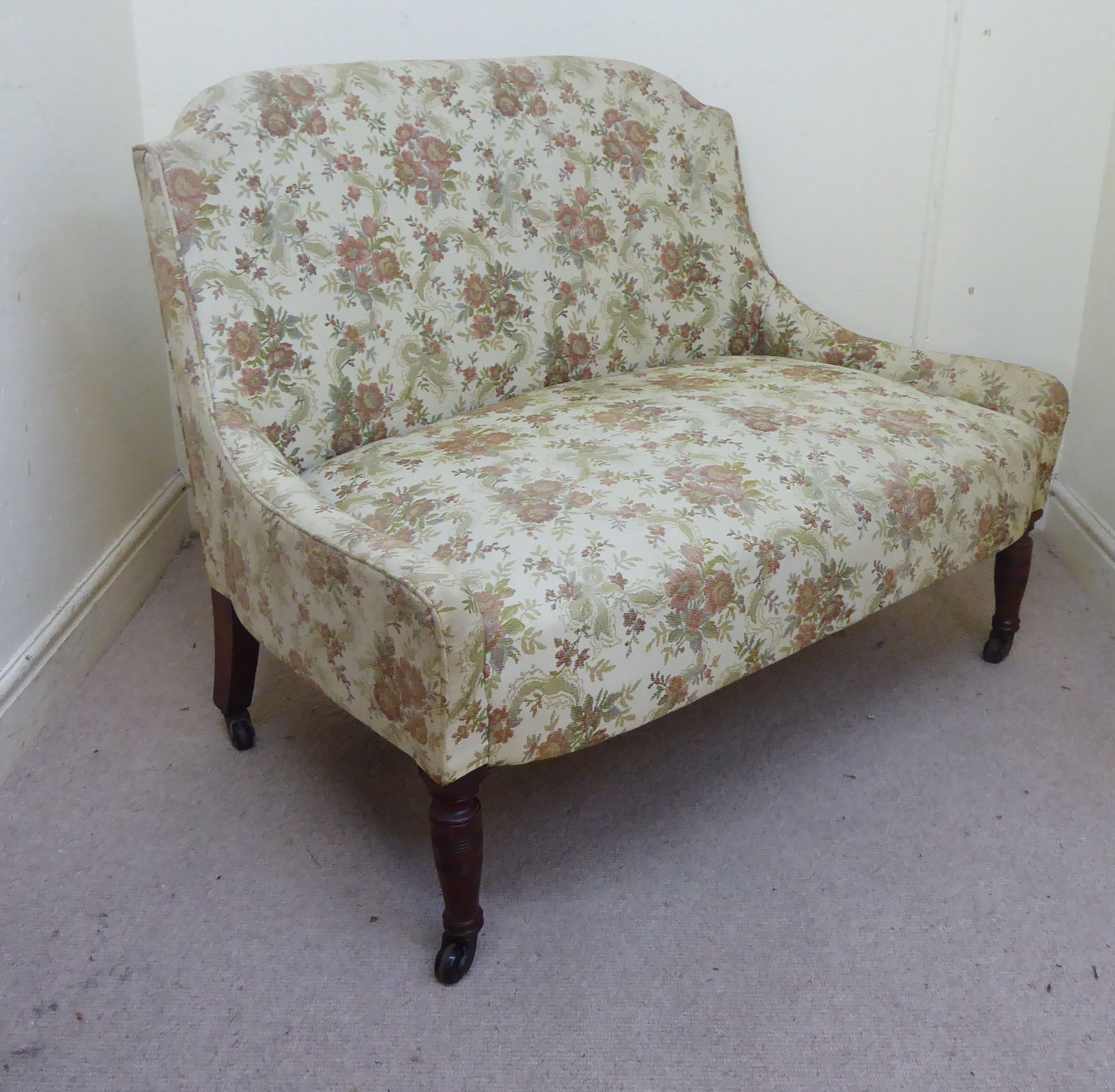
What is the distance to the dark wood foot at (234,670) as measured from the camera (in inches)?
55.4

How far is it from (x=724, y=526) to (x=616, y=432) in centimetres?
25

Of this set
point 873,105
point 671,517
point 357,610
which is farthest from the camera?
point 873,105

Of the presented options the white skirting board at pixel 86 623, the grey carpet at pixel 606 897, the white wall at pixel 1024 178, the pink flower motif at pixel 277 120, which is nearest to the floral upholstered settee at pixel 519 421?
the pink flower motif at pixel 277 120

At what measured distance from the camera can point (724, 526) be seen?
1.14m

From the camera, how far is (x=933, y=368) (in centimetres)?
163

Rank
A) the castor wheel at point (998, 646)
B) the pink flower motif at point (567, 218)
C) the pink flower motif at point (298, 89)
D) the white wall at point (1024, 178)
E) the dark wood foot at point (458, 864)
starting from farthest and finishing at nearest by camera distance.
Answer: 1. the white wall at point (1024, 178)
2. the castor wheel at point (998, 646)
3. the pink flower motif at point (567, 218)
4. the pink flower motif at point (298, 89)
5. the dark wood foot at point (458, 864)

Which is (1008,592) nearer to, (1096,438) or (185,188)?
(1096,438)

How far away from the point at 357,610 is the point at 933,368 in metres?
1.08

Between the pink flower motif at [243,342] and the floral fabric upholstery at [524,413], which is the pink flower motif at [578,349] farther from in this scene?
the pink flower motif at [243,342]

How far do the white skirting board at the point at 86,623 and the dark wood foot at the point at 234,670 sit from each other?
0.25 m

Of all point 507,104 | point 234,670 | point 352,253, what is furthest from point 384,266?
point 234,670

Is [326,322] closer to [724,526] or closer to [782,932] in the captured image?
[724,526]

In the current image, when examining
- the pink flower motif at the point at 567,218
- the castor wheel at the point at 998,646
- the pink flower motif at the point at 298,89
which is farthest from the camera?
the castor wheel at the point at 998,646

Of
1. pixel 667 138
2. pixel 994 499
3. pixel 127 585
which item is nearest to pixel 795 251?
pixel 667 138
